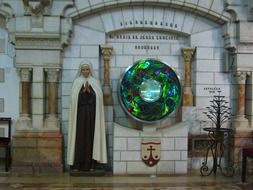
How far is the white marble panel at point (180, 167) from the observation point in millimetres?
5965

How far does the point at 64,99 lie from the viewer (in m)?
6.10

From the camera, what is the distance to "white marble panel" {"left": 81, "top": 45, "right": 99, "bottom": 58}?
20.1 feet

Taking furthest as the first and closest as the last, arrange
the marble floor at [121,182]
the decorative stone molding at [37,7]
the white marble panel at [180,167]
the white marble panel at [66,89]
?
the white marble panel at [66,89], the white marble panel at [180,167], the decorative stone molding at [37,7], the marble floor at [121,182]

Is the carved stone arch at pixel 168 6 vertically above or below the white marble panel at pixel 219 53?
above

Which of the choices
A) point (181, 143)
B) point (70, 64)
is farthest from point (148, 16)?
point (181, 143)

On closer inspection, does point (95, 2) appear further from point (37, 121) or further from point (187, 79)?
point (37, 121)

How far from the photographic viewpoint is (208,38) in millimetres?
6336

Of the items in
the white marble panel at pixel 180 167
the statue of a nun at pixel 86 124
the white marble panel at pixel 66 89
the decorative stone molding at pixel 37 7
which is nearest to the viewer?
the decorative stone molding at pixel 37 7

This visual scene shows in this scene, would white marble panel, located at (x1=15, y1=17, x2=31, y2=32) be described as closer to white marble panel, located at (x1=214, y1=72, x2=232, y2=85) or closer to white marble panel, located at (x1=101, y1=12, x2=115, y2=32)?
white marble panel, located at (x1=101, y1=12, x2=115, y2=32)

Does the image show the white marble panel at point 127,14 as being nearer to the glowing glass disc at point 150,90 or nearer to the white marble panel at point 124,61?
the white marble panel at point 124,61

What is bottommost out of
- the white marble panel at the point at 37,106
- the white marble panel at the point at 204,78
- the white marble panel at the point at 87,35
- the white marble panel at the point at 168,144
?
the white marble panel at the point at 168,144

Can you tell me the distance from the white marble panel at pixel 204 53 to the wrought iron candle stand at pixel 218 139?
0.62 metres

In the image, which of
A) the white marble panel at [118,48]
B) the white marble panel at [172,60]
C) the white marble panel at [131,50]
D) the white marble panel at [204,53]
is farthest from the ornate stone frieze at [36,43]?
the white marble panel at [204,53]

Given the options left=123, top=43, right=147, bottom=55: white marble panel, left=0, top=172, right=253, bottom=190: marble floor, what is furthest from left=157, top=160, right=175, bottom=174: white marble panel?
left=123, top=43, right=147, bottom=55: white marble panel
